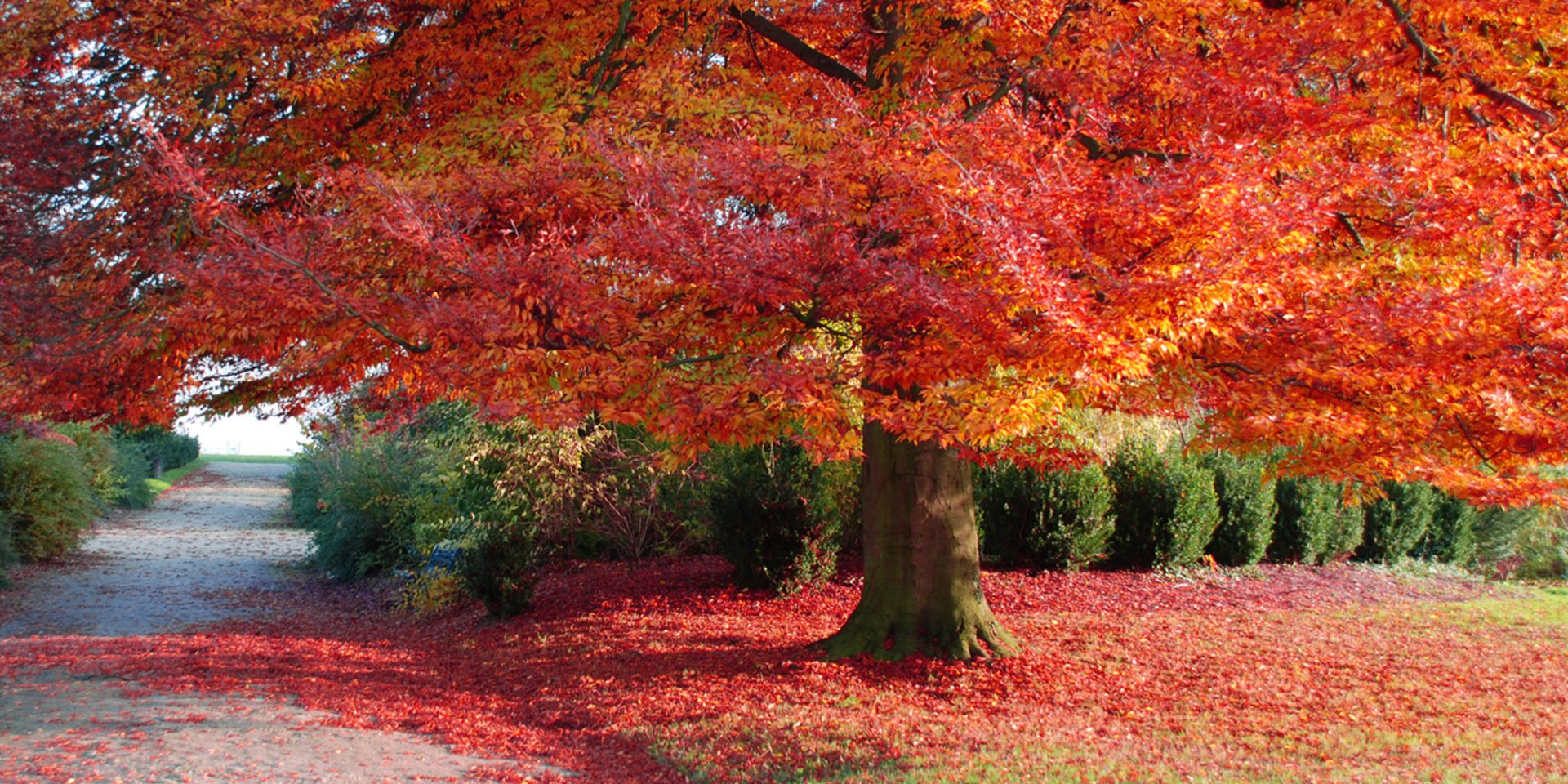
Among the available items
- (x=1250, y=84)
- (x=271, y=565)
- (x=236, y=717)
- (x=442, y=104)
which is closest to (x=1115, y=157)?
(x=1250, y=84)

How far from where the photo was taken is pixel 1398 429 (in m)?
6.70

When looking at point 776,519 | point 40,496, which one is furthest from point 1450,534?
point 40,496

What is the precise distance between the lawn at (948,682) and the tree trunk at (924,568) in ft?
1.06

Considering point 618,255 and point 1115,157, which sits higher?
point 1115,157

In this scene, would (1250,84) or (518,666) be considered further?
(518,666)

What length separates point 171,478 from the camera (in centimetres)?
4012

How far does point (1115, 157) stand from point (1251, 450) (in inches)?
103

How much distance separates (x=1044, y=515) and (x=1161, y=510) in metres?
1.74

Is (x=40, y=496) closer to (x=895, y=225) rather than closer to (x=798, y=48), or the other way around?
(x=798, y=48)

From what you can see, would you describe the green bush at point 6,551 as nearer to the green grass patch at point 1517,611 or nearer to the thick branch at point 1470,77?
the thick branch at point 1470,77

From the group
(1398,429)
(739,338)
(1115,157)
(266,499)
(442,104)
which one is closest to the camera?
(1398,429)

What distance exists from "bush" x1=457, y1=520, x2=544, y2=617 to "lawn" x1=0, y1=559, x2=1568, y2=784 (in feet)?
1.25

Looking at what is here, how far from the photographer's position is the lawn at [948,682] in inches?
275

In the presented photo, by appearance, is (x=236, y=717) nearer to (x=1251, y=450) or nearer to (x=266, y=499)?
(x=1251, y=450)
